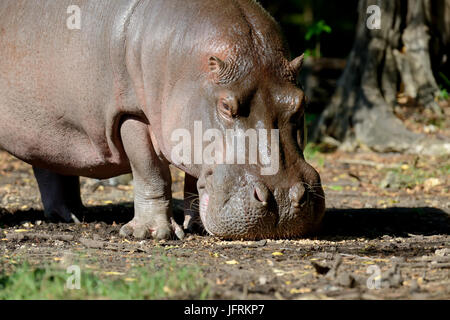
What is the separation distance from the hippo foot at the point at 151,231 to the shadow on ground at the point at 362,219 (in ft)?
2.74

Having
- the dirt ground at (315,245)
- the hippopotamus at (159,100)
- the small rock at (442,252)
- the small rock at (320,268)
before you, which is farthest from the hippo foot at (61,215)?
the small rock at (442,252)

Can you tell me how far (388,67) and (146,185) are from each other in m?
5.83

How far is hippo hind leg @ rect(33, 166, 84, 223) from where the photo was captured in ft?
22.4

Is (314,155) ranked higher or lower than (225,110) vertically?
lower

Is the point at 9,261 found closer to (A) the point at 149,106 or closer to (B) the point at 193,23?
(A) the point at 149,106

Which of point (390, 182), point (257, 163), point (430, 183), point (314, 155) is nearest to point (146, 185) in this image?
point (257, 163)

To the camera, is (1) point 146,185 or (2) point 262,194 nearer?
(2) point 262,194

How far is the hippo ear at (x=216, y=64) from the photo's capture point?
485cm

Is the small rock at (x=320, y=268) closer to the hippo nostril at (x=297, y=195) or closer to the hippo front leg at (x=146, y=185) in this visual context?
the hippo nostril at (x=297, y=195)

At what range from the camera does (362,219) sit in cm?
645

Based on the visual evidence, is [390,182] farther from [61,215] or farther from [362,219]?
[61,215]

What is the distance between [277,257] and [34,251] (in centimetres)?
159

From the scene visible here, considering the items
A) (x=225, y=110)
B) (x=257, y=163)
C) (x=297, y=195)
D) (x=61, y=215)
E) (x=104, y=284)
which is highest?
(x=225, y=110)
